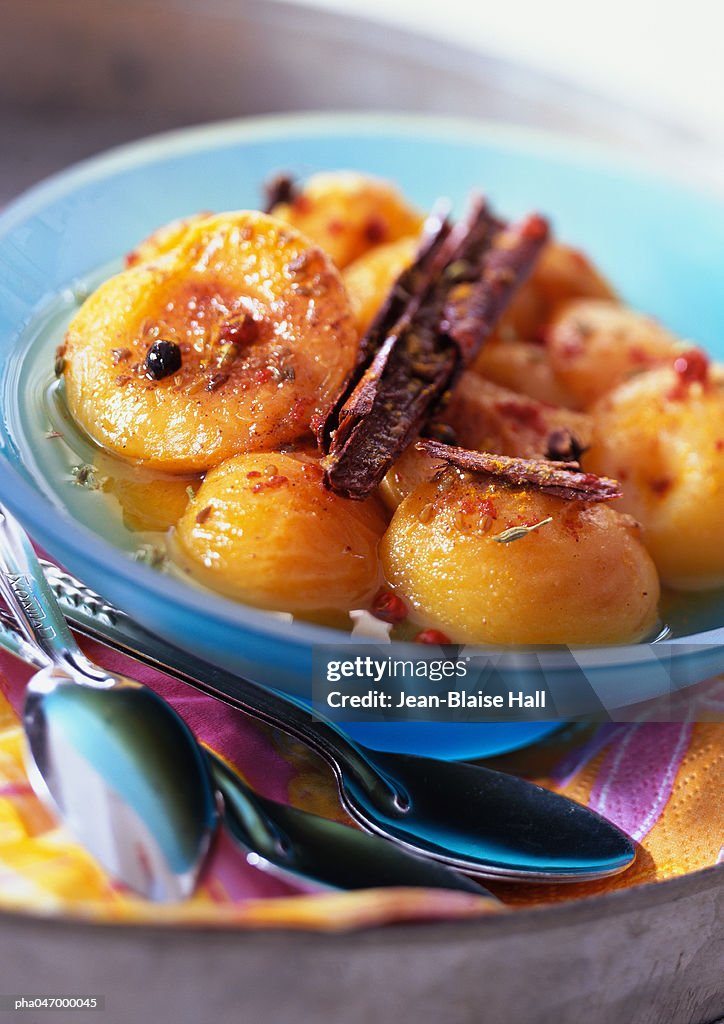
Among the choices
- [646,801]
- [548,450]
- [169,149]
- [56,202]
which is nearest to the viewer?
[646,801]

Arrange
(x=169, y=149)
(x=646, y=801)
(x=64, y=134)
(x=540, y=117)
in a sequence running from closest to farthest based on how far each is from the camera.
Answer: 1. (x=646, y=801)
2. (x=169, y=149)
3. (x=64, y=134)
4. (x=540, y=117)

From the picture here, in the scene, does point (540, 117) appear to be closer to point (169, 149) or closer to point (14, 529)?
point (169, 149)

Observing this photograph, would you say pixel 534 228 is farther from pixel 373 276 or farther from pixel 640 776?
pixel 640 776

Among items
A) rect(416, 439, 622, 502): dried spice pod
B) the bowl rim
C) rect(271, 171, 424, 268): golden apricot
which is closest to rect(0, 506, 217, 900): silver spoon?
the bowl rim

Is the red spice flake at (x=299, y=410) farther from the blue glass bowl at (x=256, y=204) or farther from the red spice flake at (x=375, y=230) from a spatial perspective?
the red spice flake at (x=375, y=230)

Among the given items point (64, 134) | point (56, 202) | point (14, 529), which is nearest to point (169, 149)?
point (56, 202)

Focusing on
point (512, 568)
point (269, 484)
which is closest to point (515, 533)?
point (512, 568)
